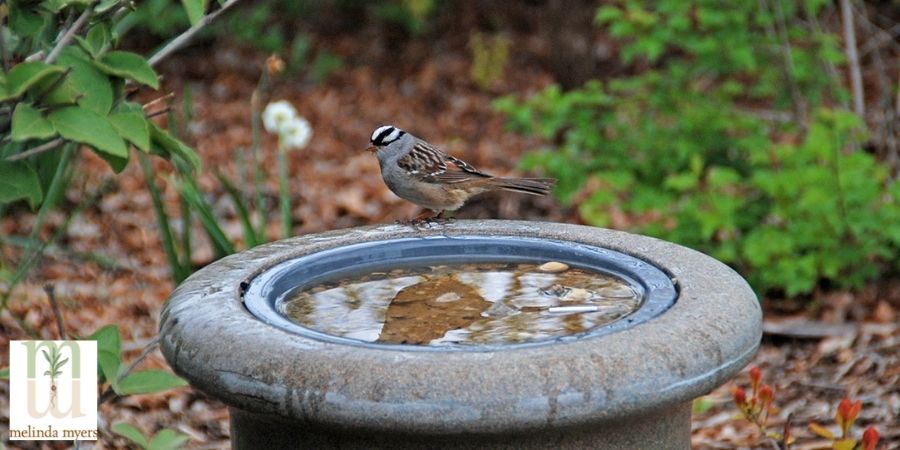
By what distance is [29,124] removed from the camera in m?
2.35

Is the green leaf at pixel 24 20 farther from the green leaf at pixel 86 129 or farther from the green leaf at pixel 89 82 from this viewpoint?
the green leaf at pixel 86 129

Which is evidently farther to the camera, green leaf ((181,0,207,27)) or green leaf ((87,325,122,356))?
green leaf ((87,325,122,356))

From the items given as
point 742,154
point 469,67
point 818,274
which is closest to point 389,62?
point 469,67

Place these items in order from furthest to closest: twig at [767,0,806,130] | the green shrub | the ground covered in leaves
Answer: twig at [767,0,806,130], the green shrub, the ground covered in leaves

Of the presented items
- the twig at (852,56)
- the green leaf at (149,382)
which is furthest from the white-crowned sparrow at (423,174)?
the twig at (852,56)

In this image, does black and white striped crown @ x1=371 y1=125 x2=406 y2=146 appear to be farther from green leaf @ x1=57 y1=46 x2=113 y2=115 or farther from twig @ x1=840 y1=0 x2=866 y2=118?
twig @ x1=840 y1=0 x2=866 y2=118

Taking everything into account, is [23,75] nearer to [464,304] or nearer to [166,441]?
[166,441]

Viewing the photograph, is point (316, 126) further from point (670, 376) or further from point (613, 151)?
point (670, 376)

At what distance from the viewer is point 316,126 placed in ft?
28.7

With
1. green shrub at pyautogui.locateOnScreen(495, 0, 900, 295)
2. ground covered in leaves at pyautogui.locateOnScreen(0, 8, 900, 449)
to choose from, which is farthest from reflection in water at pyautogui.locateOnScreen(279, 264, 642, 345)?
green shrub at pyautogui.locateOnScreen(495, 0, 900, 295)

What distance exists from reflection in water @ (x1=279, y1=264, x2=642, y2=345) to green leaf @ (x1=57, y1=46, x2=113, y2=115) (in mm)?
659

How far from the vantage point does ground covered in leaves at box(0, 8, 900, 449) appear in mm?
4531

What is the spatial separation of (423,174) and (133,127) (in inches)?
66.1

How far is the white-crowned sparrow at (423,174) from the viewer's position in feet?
13.5
